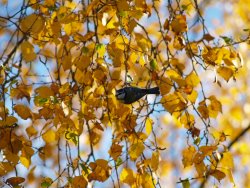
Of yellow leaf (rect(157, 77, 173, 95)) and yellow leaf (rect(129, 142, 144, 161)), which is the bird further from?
yellow leaf (rect(129, 142, 144, 161))

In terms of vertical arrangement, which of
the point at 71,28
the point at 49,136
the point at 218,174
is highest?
the point at 71,28

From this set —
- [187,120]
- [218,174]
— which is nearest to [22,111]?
[187,120]

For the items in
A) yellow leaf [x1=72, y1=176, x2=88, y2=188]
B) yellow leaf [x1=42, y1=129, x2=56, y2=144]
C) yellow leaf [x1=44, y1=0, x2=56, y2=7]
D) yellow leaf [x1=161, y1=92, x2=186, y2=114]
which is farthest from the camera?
yellow leaf [x1=42, y1=129, x2=56, y2=144]

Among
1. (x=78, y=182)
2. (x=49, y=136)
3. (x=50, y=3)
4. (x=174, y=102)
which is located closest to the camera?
(x=78, y=182)

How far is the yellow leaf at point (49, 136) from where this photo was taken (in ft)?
6.25

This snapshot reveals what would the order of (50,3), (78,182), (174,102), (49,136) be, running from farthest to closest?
1. (49,136)
2. (50,3)
3. (174,102)
4. (78,182)

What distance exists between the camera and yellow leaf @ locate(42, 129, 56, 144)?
6.25 feet

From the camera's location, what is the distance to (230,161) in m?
1.63

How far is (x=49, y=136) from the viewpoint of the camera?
1914 millimetres

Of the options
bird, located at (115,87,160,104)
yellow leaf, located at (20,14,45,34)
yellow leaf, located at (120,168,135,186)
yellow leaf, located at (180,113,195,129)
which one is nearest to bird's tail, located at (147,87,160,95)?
bird, located at (115,87,160,104)

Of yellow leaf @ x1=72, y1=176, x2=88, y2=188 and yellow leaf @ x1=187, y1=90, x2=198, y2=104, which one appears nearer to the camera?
yellow leaf @ x1=72, y1=176, x2=88, y2=188

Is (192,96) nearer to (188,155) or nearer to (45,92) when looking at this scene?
(188,155)

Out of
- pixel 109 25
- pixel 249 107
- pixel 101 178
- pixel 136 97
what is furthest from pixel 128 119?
pixel 249 107

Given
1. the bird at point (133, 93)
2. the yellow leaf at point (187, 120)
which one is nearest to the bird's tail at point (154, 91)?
the bird at point (133, 93)
